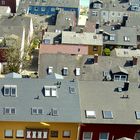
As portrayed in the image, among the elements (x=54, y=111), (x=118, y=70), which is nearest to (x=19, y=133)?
(x=54, y=111)

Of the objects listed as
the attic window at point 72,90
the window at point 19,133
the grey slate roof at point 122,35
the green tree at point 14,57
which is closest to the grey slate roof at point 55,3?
the grey slate roof at point 122,35

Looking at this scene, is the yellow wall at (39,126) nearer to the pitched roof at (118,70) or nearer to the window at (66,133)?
the window at (66,133)

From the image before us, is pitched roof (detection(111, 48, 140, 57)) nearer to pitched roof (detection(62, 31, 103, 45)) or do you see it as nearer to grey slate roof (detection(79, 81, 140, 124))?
pitched roof (detection(62, 31, 103, 45))

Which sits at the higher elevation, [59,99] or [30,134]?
[59,99]

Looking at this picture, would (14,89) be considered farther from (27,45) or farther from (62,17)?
(62,17)

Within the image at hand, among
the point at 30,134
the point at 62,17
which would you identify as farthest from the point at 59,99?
the point at 62,17

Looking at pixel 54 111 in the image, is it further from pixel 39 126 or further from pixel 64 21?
pixel 64 21

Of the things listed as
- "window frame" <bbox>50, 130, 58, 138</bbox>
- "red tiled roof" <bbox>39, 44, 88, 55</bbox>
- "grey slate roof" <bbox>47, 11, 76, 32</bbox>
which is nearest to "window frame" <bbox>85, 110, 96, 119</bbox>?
"window frame" <bbox>50, 130, 58, 138</bbox>
